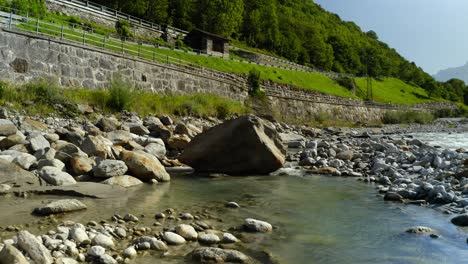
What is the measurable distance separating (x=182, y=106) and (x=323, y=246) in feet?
69.7

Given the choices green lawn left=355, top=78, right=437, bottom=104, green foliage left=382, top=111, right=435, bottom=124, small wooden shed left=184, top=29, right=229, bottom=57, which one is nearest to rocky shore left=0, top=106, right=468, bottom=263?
small wooden shed left=184, top=29, right=229, bottom=57

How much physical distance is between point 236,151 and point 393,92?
332 ft

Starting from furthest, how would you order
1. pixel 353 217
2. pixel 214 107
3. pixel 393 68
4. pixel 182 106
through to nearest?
pixel 393 68 < pixel 214 107 < pixel 182 106 < pixel 353 217

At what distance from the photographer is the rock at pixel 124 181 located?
982cm

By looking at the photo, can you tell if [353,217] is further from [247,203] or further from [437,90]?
[437,90]

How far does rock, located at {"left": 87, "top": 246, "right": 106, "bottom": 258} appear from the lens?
17.2 ft

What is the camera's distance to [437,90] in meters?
131

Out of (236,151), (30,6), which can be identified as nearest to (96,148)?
(236,151)

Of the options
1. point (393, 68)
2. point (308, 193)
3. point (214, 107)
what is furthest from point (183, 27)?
point (393, 68)

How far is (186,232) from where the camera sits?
250 inches

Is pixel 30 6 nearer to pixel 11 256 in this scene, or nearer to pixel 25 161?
pixel 25 161

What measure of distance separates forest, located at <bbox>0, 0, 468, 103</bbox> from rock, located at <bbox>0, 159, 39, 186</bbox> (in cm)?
2995

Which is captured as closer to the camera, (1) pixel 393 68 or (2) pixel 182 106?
(2) pixel 182 106

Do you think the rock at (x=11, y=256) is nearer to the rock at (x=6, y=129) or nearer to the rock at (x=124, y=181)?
the rock at (x=124, y=181)
